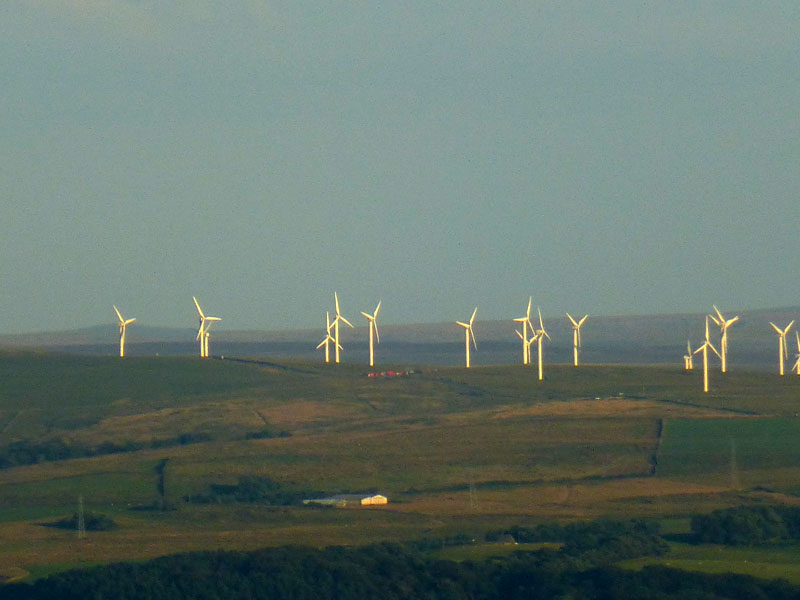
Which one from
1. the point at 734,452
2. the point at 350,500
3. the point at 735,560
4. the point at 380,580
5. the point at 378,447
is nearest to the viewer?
the point at 380,580

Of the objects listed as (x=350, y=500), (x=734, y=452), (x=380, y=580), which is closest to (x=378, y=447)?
(x=350, y=500)

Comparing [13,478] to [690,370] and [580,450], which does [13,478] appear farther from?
[690,370]

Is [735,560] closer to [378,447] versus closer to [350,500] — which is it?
[350,500]

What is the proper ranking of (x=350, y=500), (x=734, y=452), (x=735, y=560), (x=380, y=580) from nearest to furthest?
(x=380, y=580), (x=735, y=560), (x=350, y=500), (x=734, y=452)

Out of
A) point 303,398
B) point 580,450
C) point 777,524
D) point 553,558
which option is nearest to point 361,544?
point 553,558

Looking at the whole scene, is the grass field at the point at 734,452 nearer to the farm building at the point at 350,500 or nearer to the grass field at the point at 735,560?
the farm building at the point at 350,500

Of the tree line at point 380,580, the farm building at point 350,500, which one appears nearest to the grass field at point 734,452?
the farm building at point 350,500

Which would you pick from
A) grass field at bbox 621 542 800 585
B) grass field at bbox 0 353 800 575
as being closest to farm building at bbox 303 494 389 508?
grass field at bbox 0 353 800 575
